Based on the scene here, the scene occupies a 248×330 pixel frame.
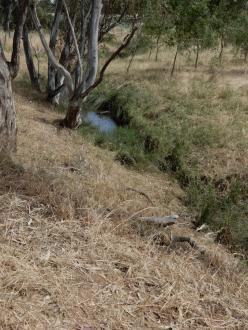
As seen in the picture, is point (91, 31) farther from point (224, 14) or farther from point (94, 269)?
point (224, 14)

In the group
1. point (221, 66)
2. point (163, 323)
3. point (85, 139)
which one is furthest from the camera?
point (221, 66)

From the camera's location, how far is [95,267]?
144 inches

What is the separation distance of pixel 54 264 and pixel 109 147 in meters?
6.85

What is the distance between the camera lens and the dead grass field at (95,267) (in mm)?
3174

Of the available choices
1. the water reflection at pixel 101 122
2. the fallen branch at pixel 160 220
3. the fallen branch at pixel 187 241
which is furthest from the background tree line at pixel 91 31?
the fallen branch at pixel 187 241

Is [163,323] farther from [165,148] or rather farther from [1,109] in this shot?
[165,148]

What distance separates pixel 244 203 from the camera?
8586 mm

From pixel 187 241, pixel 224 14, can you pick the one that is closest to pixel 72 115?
pixel 187 241

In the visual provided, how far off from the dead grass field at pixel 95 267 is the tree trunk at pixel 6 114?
50 cm

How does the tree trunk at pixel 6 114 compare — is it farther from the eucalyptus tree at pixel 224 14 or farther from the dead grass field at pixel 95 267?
the eucalyptus tree at pixel 224 14

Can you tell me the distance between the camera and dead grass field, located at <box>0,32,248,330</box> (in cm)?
317

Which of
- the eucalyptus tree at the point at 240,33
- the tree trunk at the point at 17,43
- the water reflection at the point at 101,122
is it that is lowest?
the water reflection at the point at 101,122

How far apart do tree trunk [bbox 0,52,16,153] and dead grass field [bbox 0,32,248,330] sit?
0.50 m

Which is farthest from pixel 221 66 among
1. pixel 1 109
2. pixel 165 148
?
pixel 1 109
